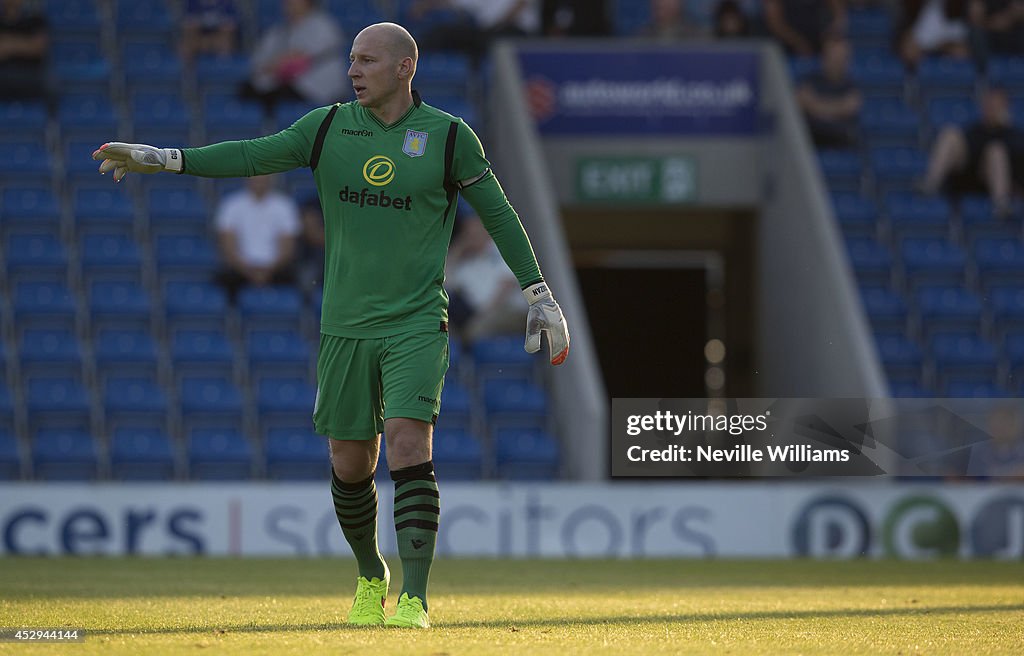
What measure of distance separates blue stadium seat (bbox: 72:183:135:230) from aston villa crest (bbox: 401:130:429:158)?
10278 mm

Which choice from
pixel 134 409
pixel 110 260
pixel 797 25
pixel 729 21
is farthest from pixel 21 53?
pixel 797 25

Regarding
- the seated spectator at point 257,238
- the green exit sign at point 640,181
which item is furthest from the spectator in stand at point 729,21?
the seated spectator at point 257,238

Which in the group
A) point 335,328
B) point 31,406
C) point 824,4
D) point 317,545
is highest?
point 824,4

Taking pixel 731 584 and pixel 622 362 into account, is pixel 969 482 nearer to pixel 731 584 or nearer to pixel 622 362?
pixel 731 584

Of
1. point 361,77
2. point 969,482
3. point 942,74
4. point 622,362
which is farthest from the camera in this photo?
point 622,362

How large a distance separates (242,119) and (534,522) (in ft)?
19.1

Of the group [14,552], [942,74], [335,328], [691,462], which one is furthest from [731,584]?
[942,74]

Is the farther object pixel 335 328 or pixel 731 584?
pixel 731 584

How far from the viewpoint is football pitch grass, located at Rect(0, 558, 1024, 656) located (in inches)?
217

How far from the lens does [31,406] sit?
1447 centimetres

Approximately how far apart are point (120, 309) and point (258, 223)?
145 cm

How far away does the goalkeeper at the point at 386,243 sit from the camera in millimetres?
6172

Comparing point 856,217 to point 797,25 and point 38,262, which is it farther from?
point 38,262

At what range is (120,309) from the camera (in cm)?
1525
